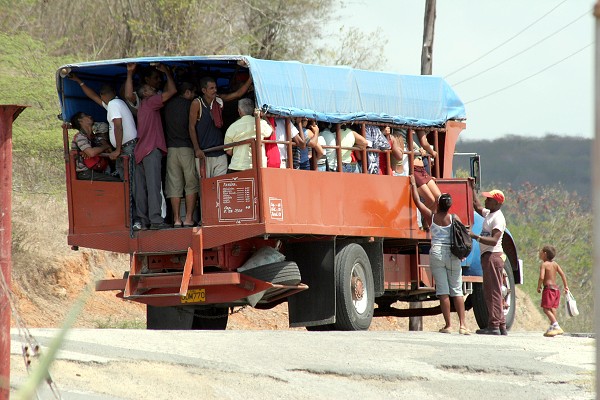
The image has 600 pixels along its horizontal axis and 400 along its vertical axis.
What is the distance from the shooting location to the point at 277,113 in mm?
13727

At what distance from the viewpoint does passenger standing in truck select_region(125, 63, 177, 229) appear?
1395 centimetres

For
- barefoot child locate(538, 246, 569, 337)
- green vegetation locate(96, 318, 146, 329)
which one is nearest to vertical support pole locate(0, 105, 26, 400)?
barefoot child locate(538, 246, 569, 337)

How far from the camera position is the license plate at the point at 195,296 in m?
13.8

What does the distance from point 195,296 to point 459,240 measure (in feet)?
10.0

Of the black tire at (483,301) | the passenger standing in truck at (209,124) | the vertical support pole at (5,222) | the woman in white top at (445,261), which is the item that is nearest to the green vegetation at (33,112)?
the passenger standing in truck at (209,124)

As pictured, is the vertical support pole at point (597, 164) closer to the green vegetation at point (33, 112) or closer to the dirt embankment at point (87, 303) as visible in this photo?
the dirt embankment at point (87, 303)

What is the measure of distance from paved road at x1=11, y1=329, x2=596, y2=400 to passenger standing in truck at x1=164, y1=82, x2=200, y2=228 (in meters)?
2.15

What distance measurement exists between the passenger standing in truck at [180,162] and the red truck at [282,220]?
22 cm

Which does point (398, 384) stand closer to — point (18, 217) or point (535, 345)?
point (535, 345)

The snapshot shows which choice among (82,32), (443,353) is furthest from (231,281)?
(82,32)

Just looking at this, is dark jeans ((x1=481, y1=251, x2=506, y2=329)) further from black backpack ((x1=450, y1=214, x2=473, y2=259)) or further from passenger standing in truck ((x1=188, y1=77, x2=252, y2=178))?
passenger standing in truck ((x1=188, y1=77, x2=252, y2=178))

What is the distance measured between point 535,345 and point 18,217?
12187 mm

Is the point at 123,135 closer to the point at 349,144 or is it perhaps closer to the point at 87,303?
the point at 349,144

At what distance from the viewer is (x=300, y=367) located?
400 inches
